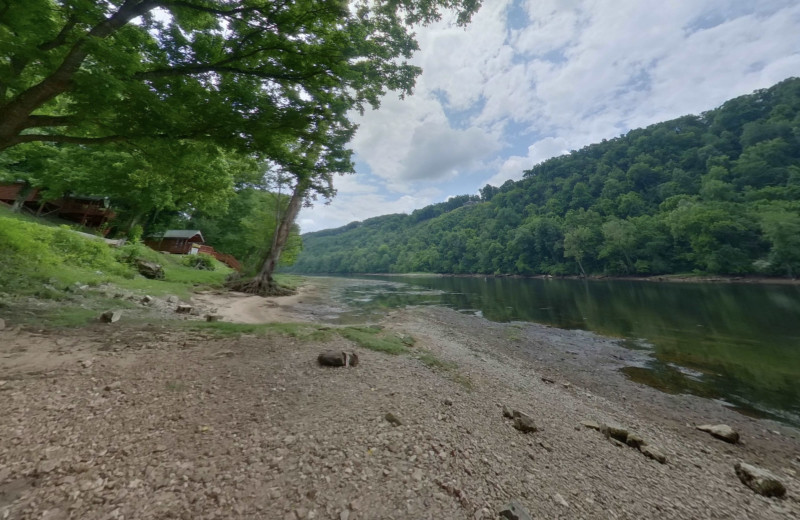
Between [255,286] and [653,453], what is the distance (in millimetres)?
25864

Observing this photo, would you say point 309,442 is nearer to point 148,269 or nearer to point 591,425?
point 591,425

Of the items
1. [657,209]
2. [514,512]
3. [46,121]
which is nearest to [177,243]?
[46,121]

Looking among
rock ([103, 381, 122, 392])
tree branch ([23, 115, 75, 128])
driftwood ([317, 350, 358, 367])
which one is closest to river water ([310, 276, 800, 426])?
driftwood ([317, 350, 358, 367])

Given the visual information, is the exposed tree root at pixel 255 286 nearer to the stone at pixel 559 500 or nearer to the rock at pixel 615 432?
the rock at pixel 615 432

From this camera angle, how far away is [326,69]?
7.39m

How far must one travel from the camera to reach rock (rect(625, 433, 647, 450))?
19.5 feet

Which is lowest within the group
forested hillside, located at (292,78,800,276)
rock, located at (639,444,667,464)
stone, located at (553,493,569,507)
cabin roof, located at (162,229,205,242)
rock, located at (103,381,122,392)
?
rock, located at (639,444,667,464)

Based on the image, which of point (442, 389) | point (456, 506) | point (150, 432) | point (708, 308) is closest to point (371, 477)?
point (456, 506)

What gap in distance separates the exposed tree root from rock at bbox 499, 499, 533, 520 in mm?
24906

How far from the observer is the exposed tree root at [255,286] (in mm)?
24105

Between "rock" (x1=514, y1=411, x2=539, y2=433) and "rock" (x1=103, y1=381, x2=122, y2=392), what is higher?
"rock" (x1=103, y1=381, x2=122, y2=392)

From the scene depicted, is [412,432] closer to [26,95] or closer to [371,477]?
[371,477]

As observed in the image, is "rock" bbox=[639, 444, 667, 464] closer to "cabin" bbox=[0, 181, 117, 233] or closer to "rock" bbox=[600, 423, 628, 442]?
"rock" bbox=[600, 423, 628, 442]

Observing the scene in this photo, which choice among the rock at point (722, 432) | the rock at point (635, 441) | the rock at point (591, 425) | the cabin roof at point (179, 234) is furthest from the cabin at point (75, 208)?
the rock at point (722, 432)
